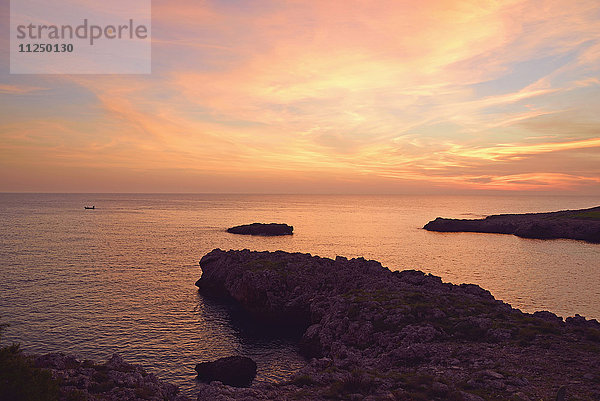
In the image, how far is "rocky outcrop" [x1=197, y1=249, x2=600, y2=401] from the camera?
20859 mm

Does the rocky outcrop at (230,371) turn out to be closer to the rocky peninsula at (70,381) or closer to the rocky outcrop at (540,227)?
the rocky peninsula at (70,381)

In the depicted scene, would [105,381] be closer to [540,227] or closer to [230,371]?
[230,371]

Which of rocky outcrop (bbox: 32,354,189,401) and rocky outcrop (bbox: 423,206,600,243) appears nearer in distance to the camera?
rocky outcrop (bbox: 32,354,189,401)

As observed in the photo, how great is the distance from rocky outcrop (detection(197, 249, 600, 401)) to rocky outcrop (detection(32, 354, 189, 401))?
3649 millimetres

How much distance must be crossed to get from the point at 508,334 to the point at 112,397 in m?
29.1

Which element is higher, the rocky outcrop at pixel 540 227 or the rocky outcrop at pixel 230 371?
the rocky outcrop at pixel 540 227

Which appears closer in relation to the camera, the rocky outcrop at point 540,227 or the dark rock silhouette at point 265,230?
the rocky outcrop at point 540,227

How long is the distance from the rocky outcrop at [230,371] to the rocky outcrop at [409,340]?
19.7 feet

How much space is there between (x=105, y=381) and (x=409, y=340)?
898 inches

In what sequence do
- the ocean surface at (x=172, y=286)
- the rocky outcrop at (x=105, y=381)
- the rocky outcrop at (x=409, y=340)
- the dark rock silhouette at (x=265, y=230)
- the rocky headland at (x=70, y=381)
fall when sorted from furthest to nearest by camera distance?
the dark rock silhouette at (x=265, y=230) < the ocean surface at (x=172, y=286) < the rocky outcrop at (x=409, y=340) < the rocky outcrop at (x=105, y=381) < the rocky headland at (x=70, y=381)

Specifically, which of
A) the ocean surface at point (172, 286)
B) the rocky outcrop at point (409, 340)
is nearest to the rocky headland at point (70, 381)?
the rocky outcrop at point (409, 340)

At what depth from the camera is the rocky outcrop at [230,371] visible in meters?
29.4

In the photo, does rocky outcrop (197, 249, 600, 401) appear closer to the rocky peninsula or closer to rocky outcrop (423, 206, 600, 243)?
the rocky peninsula

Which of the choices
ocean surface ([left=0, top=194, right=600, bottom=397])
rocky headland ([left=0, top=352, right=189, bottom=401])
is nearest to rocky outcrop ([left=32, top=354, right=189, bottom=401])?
rocky headland ([left=0, top=352, right=189, bottom=401])
